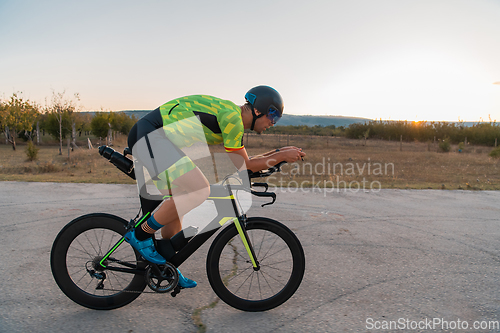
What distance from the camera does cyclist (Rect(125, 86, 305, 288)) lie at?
96.3 inches

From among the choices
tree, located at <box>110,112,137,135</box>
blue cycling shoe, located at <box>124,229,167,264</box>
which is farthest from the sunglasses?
tree, located at <box>110,112,137,135</box>

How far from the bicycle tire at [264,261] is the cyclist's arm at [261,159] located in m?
0.44

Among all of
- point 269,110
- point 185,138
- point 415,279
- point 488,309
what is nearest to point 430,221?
point 415,279

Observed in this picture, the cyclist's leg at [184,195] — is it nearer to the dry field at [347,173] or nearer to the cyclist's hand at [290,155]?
the cyclist's hand at [290,155]

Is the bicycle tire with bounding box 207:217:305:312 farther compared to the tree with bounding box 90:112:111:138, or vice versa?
the tree with bounding box 90:112:111:138

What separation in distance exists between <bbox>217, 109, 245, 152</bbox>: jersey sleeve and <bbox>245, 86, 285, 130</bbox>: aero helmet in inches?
11.2

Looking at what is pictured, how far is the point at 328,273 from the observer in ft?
11.4

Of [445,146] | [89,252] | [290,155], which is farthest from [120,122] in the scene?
[290,155]

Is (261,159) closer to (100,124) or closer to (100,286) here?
(100,286)

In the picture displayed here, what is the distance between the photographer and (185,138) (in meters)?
2.54

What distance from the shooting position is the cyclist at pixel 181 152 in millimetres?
2447

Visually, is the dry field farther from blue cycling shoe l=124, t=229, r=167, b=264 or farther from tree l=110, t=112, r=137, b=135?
tree l=110, t=112, r=137, b=135

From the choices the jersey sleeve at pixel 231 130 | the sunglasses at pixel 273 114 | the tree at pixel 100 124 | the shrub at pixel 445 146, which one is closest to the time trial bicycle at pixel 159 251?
the jersey sleeve at pixel 231 130

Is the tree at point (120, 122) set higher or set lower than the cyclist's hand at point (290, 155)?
higher
